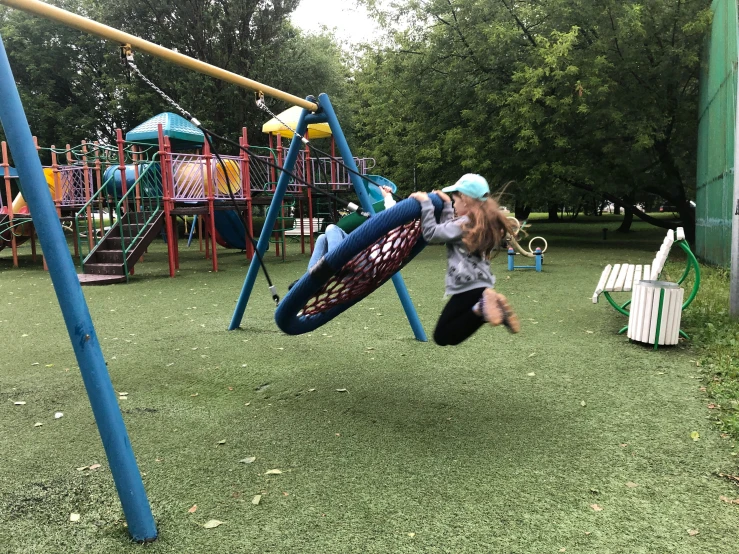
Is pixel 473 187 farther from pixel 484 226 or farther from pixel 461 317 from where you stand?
pixel 461 317

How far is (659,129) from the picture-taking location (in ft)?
45.7

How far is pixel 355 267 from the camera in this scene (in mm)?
3475

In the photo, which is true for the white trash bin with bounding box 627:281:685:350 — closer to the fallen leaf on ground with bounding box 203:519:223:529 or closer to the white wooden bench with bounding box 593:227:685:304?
the white wooden bench with bounding box 593:227:685:304

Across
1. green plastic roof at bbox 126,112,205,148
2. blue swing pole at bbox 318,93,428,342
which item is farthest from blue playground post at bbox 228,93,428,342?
green plastic roof at bbox 126,112,205,148

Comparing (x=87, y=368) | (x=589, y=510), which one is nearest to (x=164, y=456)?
(x=87, y=368)

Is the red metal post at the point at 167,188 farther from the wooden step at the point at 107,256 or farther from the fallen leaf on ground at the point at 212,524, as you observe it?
the fallen leaf on ground at the point at 212,524

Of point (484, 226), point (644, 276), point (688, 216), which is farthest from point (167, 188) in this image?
point (688, 216)

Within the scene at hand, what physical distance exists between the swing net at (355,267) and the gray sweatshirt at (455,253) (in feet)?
0.21

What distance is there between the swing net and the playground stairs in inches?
288

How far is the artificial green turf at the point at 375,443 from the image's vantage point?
2.44 m

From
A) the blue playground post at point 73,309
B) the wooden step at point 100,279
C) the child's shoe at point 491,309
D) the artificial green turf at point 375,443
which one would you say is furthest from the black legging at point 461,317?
the wooden step at point 100,279

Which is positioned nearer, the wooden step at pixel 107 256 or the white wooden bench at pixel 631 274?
the white wooden bench at pixel 631 274

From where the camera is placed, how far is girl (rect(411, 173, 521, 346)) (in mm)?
3191

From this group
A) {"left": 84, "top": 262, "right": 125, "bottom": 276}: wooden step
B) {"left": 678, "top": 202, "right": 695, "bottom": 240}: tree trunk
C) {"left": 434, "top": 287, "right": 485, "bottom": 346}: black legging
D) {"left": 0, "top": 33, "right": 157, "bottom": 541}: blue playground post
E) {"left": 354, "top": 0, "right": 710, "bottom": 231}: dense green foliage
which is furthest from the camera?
{"left": 678, "top": 202, "right": 695, "bottom": 240}: tree trunk
